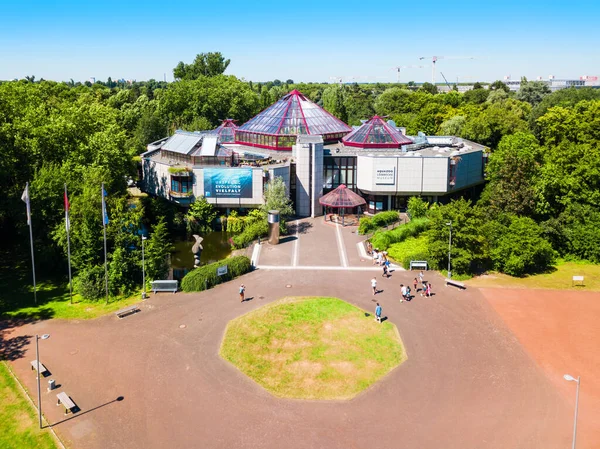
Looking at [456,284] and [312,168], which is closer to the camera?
[456,284]

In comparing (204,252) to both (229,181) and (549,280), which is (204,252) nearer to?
(229,181)

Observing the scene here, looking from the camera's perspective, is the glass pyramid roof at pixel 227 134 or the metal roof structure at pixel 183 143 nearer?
the metal roof structure at pixel 183 143

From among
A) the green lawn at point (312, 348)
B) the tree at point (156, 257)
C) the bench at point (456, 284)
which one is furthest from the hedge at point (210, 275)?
the bench at point (456, 284)

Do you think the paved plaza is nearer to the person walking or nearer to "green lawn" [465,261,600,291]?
the person walking

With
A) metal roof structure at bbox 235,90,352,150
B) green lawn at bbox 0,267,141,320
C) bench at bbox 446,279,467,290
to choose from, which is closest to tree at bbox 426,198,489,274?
bench at bbox 446,279,467,290

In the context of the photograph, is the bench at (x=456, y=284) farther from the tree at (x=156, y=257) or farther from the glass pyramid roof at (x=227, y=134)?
the glass pyramid roof at (x=227, y=134)

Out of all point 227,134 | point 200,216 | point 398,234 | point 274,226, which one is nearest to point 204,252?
point 200,216
